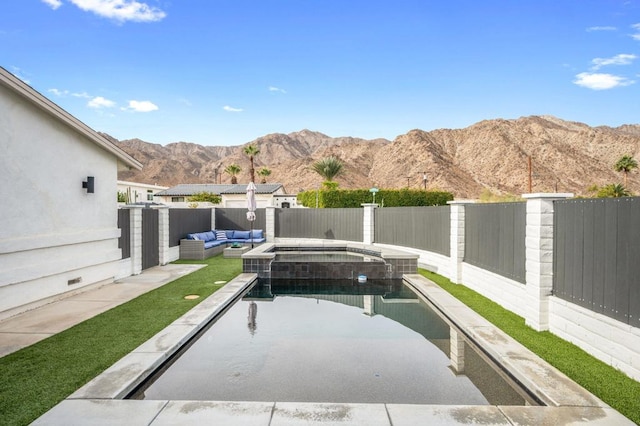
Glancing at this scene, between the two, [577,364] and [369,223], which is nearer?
[577,364]

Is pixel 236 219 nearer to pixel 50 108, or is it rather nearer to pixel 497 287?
pixel 50 108

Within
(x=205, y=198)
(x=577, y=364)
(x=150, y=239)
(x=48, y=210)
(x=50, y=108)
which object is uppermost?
(x=50, y=108)

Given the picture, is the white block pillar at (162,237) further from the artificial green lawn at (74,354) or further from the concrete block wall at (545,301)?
the concrete block wall at (545,301)

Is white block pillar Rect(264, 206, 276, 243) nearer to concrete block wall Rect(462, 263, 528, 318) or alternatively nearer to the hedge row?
the hedge row

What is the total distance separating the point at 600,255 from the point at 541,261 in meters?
1.18

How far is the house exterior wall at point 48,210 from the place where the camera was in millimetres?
6996

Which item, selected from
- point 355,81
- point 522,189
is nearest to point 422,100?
point 355,81

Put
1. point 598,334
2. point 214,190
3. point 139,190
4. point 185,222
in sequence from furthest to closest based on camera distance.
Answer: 1. point 214,190
2. point 139,190
3. point 185,222
4. point 598,334

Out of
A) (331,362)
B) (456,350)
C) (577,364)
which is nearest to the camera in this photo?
(577,364)

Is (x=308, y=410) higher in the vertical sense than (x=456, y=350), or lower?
higher

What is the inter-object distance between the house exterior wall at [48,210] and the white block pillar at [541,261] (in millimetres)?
9438

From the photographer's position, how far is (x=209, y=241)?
1714 cm

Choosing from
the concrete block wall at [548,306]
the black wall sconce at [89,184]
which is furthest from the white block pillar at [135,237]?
the concrete block wall at [548,306]

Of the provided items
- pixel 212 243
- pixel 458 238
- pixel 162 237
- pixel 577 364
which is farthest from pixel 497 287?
pixel 212 243
